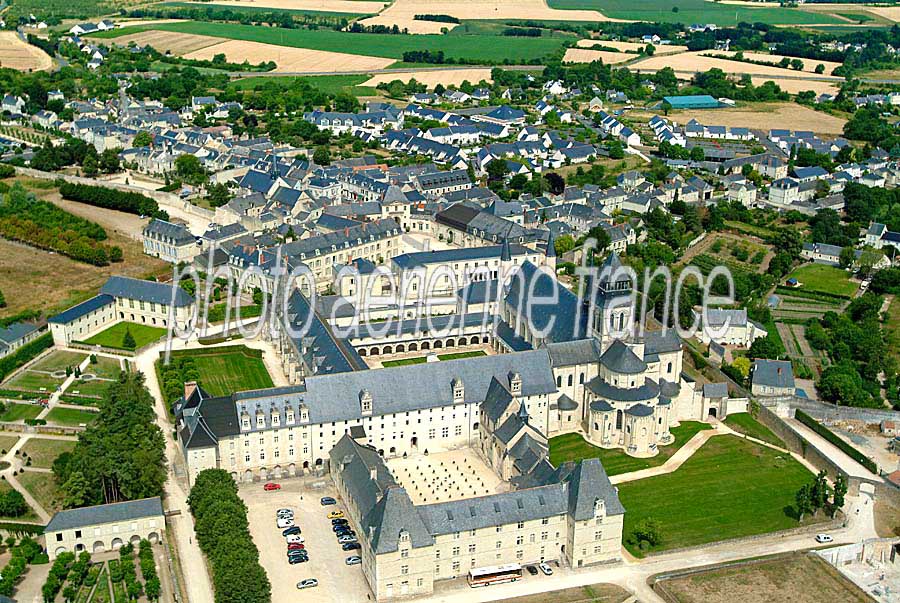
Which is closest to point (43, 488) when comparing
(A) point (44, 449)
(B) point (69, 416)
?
(A) point (44, 449)

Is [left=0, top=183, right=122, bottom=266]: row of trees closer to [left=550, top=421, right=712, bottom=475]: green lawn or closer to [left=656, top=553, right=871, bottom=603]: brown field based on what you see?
[left=550, top=421, right=712, bottom=475]: green lawn

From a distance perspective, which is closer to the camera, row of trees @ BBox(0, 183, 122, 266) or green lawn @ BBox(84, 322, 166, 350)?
green lawn @ BBox(84, 322, 166, 350)

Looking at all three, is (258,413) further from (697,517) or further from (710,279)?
(710,279)

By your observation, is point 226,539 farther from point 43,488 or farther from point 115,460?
point 43,488

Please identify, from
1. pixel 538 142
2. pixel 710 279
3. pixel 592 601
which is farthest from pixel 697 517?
pixel 538 142

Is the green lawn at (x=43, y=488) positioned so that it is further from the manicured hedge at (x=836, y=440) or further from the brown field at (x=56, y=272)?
the manicured hedge at (x=836, y=440)

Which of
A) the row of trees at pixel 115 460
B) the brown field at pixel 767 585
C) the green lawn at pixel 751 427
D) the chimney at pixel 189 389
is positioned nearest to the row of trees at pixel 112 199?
the chimney at pixel 189 389

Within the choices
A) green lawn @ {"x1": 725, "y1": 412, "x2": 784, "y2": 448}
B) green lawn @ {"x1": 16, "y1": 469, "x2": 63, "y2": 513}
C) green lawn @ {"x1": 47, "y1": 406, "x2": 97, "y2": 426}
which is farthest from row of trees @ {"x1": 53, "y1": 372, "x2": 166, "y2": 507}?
green lawn @ {"x1": 725, "y1": 412, "x2": 784, "y2": 448}
